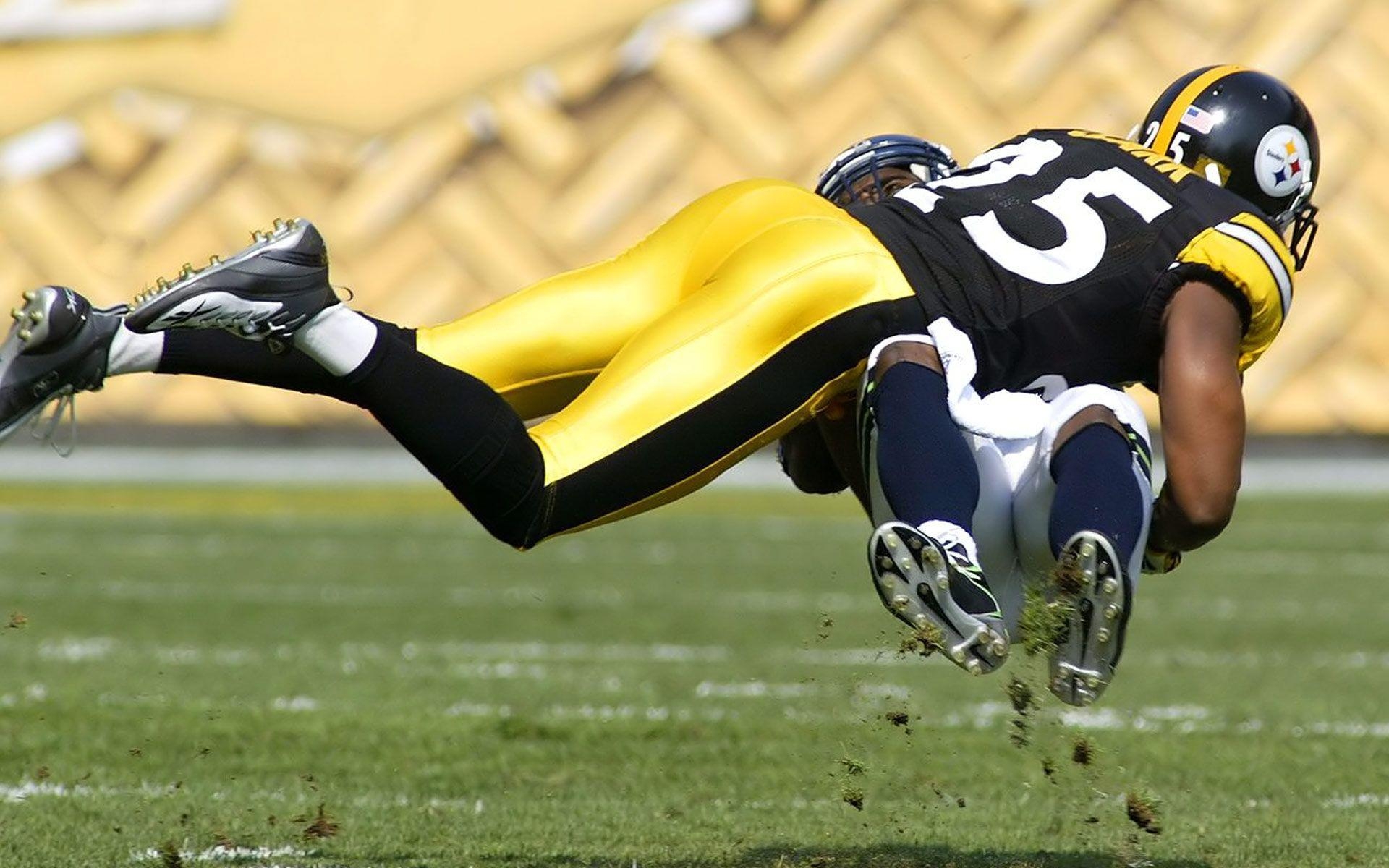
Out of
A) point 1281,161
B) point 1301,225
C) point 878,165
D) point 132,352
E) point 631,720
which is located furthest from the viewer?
point 631,720

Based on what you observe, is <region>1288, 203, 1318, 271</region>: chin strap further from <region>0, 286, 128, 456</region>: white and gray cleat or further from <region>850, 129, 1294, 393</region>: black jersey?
<region>0, 286, 128, 456</region>: white and gray cleat

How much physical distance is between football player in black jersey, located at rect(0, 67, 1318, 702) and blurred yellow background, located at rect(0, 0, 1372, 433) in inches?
382

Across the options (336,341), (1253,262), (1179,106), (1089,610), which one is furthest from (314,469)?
(1089,610)

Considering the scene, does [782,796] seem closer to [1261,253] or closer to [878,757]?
[878,757]

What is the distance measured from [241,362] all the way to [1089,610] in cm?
137

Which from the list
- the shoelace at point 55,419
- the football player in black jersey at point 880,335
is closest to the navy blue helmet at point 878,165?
the football player in black jersey at point 880,335

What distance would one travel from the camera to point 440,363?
3059 mm

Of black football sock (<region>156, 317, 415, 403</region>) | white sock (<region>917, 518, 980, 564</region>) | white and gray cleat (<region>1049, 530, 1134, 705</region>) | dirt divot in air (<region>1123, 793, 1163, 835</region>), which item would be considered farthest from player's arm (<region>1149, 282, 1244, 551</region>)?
black football sock (<region>156, 317, 415, 403</region>)

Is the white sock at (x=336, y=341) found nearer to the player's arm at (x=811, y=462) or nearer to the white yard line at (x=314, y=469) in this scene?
the player's arm at (x=811, y=462)

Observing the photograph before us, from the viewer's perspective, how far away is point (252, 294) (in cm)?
288

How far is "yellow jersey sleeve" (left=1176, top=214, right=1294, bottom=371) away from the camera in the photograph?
10.5ft

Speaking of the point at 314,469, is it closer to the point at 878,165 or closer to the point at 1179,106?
the point at 878,165

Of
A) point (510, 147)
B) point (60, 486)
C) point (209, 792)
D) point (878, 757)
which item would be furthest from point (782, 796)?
point (510, 147)

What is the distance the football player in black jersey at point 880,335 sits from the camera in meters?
2.92
